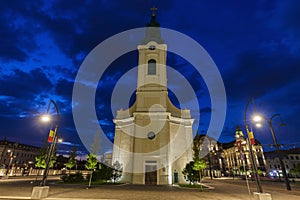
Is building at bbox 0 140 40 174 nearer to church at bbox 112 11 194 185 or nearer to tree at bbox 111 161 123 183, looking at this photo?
tree at bbox 111 161 123 183

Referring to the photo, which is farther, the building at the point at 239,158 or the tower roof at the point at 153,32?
the building at the point at 239,158

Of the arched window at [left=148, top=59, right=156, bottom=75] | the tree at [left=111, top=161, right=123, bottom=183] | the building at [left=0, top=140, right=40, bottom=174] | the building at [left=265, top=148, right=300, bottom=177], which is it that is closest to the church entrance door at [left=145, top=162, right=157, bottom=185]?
the tree at [left=111, top=161, right=123, bottom=183]

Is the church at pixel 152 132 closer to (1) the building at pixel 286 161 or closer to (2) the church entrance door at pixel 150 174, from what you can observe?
(2) the church entrance door at pixel 150 174

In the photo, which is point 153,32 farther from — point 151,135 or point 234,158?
point 234,158

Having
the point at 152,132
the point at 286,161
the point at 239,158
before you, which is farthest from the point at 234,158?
the point at 152,132

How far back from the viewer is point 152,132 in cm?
2666

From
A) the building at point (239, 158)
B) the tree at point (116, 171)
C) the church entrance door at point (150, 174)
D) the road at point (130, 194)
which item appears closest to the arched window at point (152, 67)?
the church entrance door at point (150, 174)

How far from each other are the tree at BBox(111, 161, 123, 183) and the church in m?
0.62

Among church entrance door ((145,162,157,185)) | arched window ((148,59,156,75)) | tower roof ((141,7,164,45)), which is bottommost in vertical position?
church entrance door ((145,162,157,185))

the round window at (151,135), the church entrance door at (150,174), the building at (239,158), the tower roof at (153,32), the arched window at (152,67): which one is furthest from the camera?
the building at (239,158)

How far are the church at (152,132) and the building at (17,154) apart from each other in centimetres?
5221

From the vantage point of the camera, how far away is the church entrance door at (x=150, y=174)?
24.0 m

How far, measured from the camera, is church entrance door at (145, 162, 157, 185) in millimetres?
23953

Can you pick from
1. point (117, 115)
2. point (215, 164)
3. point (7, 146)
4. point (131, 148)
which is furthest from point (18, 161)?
point (215, 164)
